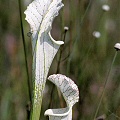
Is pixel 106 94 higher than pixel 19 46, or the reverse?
pixel 19 46

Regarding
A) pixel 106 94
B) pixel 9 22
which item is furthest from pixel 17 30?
pixel 106 94

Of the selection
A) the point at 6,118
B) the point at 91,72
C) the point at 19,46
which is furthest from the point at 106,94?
the point at 19,46


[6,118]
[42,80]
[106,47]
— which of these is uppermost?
[42,80]

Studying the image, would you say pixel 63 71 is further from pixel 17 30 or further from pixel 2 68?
pixel 17 30

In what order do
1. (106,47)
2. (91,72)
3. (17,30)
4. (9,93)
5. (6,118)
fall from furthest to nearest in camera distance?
1. (17,30)
2. (106,47)
3. (91,72)
4. (9,93)
5. (6,118)

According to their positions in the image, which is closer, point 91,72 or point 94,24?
point 91,72

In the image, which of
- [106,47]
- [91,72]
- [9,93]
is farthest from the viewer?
[106,47]
